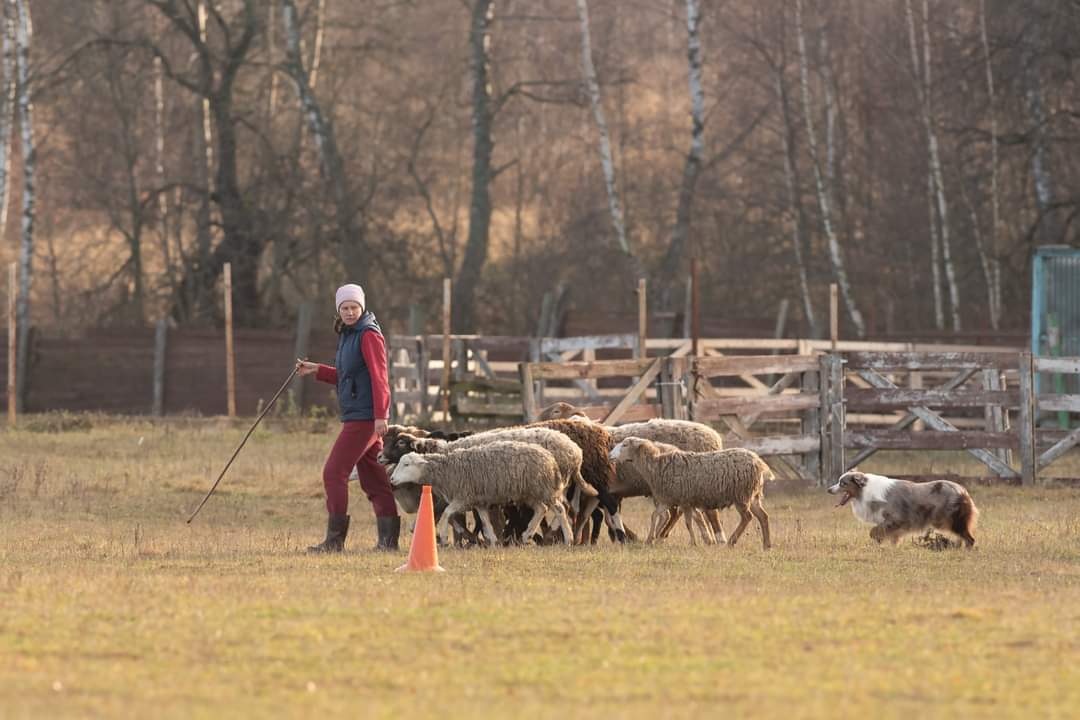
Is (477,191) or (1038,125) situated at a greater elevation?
(1038,125)

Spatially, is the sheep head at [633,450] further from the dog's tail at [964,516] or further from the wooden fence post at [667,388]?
the wooden fence post at [667,388]

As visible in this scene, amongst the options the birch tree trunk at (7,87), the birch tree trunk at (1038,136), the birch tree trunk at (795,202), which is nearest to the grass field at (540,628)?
the birch tree trunk at (1038,136)

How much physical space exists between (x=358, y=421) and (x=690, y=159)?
67.7ft

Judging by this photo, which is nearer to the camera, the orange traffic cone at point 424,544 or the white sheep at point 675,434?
the orange traffic cone at point 424,544

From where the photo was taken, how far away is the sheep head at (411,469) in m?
13.1

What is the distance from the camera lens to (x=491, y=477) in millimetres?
12945

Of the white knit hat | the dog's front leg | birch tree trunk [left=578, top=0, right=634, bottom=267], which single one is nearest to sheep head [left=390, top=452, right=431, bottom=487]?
the white knit hat

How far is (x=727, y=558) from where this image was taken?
40.0ft

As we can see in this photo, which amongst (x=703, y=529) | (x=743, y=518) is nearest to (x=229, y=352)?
(x=703, y=529)

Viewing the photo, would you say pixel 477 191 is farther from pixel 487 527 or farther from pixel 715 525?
pixel 487 527

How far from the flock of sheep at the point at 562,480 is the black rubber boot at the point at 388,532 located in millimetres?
299

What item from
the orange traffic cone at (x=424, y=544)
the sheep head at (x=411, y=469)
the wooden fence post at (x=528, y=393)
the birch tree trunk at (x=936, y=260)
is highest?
the birch tree trunk at (x=936, y=260)

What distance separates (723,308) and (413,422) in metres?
16.3

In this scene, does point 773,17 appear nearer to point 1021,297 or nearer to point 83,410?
point 1021,297
